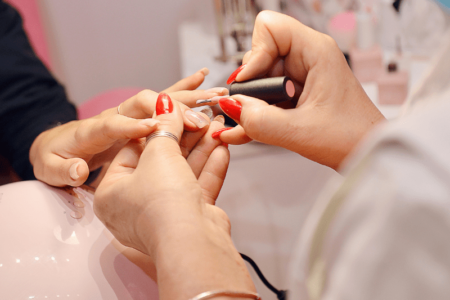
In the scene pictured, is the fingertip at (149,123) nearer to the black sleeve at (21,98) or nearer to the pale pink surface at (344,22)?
the black sleeve at (21,98)

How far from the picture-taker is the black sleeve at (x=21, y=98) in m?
0.90

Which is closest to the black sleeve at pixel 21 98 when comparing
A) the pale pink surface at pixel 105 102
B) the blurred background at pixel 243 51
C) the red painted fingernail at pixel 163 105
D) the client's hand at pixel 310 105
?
the pale pink surface at pixel 105 102

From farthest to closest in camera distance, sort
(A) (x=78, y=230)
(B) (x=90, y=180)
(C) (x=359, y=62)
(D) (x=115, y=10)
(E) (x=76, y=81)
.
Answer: (E) (x=76, y=81) < (D) (x=115, y=10) < (C) (x=359, y=62) < (B) (x=90, y=180) < (A) (x=78, y=230)

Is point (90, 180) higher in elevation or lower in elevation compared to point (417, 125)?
lower

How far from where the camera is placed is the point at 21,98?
943mm

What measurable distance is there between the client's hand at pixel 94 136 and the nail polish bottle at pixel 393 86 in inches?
22.0

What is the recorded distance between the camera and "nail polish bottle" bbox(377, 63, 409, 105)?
0.98 metres

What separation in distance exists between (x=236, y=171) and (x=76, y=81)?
135 centimetres

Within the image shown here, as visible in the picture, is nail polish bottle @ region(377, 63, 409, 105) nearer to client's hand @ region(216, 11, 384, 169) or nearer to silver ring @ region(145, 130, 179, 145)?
client's hand @ region(216, 11, 384, 169)

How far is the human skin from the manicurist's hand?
3 cm

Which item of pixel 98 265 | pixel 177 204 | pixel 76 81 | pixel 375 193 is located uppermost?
pixel 375 193

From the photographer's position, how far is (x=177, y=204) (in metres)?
0.41

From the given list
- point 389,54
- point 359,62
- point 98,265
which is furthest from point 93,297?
point 389,54

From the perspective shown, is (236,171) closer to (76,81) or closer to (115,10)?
(115,10)
